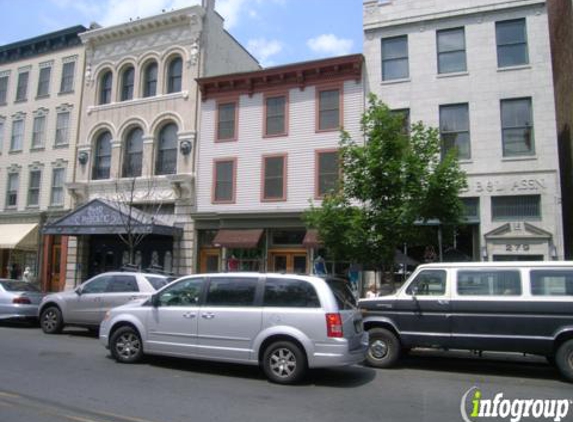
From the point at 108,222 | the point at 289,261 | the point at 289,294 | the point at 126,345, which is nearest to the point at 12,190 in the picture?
the point at 108,222

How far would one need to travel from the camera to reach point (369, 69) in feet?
64.4

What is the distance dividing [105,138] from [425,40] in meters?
15.8

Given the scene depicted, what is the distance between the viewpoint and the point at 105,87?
2523 centimetres

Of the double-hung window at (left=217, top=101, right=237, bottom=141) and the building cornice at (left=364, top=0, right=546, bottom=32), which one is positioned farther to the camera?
the double-hung window at (left=217, top=101, right=237, bottom=141)

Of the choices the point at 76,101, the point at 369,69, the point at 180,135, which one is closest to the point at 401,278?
the point at 369,69

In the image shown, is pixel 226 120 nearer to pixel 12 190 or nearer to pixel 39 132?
pixel 39 132

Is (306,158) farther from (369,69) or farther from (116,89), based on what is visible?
(116,89)

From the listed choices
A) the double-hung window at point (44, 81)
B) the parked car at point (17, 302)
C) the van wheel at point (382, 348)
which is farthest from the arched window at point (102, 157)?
the van wheel at point (382, 348)

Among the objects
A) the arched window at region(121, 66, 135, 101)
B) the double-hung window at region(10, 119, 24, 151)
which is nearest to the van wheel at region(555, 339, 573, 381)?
the arched window at region(121, 66, 135, 101)

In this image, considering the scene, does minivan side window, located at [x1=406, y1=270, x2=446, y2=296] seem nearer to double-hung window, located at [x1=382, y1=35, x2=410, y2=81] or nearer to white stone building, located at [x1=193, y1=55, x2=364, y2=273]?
white stone building, located at [x1=193, y1=55, x2=364, y2=273]

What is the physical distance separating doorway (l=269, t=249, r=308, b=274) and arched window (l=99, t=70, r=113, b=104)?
12349 millimetres

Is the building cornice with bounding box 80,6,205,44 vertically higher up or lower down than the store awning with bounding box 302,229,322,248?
higher up

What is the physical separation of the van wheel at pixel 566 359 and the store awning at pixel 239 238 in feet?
41.6

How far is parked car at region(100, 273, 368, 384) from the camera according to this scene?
25.4ft
